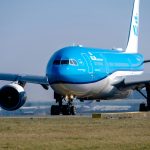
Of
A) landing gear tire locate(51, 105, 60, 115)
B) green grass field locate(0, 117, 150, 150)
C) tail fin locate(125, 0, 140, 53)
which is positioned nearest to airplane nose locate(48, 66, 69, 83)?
landing gear tire locate(51, 105, 60, 115)

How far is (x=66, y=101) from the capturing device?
45.4m

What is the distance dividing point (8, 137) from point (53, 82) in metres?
20.4

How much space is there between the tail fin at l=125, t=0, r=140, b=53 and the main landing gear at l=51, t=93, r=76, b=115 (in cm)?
1506

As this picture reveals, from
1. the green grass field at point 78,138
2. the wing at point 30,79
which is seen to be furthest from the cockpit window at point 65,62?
the green grass field at point 78,138

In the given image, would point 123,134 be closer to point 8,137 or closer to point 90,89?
point 8,137

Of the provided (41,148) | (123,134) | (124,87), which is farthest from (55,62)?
(41,148)

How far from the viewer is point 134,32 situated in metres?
65.0

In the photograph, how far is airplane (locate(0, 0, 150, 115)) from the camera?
43.5 m

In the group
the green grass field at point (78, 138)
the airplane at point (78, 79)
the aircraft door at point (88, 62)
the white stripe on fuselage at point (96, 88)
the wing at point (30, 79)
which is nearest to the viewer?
the green grass field at point (78, 138)

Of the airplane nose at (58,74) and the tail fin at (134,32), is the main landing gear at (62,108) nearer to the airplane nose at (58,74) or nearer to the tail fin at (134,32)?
the airplane nose at (58,74)

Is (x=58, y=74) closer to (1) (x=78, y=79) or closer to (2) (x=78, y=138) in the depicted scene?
(1) (x=78, y=79)

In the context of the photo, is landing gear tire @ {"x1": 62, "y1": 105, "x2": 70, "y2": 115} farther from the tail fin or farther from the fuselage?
the tail fin

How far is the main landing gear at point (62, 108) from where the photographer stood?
4453 centimetres

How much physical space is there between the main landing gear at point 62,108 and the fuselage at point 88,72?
804 millimetres
